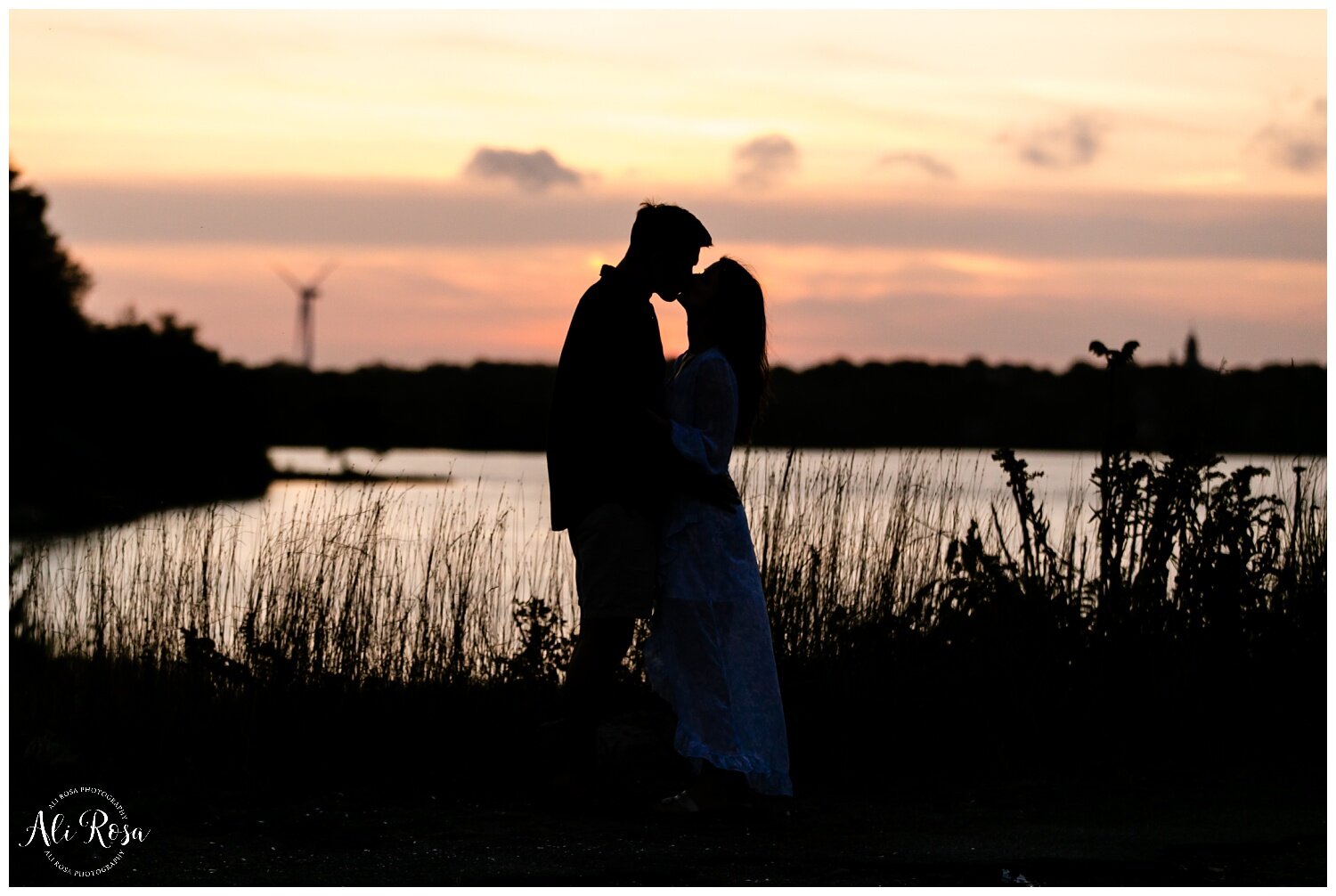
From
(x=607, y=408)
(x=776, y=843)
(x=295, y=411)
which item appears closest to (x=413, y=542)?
(x=607, y=408)

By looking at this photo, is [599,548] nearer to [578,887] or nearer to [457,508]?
[578,887]

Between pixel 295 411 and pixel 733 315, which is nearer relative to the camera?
pixel 733 315

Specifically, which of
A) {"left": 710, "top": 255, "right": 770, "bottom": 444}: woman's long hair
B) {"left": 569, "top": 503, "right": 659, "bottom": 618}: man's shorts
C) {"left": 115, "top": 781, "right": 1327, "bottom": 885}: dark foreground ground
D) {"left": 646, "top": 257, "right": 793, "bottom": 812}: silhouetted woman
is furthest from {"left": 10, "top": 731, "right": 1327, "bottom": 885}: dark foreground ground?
{"left": 710, "top": 255, "right": 770, "bottom": 444}: woman's long hair

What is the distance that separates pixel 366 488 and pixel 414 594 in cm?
53

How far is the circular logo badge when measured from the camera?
471cm

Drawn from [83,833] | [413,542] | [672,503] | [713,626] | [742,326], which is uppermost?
[742,326]

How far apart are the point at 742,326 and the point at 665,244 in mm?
399

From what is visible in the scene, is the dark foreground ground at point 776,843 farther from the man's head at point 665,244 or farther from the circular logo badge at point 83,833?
the man's head at point 665,244

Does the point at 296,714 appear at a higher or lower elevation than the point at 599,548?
lower

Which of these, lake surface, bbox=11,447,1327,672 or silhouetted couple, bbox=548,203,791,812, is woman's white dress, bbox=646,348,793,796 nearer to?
silhouetted couple, bbox=548,203,791,812

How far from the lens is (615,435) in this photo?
487 centimetres

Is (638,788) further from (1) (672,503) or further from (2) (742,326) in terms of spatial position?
(2) (742,326)

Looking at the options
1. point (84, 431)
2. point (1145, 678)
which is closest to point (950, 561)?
point (1145, 678)

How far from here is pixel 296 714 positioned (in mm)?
6117
